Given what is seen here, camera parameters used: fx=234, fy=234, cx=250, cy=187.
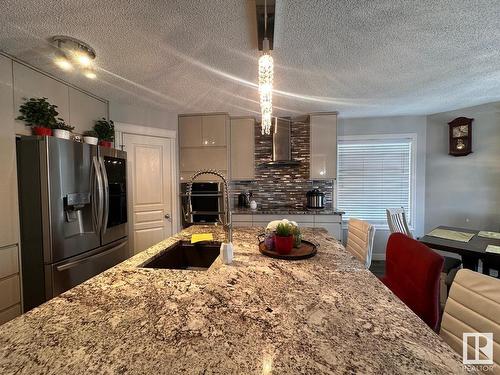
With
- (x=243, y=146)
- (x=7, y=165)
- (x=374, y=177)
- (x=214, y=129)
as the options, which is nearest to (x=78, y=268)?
(x=7, y=165)

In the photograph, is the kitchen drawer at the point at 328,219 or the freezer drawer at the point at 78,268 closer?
the freezer drawer at the point at 78,268

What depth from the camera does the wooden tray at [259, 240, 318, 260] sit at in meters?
1.32

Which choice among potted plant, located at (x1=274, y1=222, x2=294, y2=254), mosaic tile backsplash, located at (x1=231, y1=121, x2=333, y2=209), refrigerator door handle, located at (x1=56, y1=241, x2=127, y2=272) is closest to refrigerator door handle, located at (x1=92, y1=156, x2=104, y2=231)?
refrigerator door handle, located at (x1=56, y1=241, x2=127, y2=272)

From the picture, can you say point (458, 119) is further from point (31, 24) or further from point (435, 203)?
point (31, 24)

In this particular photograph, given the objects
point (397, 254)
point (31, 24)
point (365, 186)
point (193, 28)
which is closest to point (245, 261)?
point (397, 254)

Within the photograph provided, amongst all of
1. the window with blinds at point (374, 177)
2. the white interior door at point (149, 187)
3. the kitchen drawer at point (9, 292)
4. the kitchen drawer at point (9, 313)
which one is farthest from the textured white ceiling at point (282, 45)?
the kitchen drawer at point (9, 313)

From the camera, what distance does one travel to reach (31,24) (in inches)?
58.4

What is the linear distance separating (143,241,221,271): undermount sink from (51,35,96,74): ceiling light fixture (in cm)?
158

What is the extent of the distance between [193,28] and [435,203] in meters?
4.00

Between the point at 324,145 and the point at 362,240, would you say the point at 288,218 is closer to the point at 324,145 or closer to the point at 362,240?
the point at 324,145

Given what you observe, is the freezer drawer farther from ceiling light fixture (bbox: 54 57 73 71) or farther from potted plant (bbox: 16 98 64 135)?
ceiling light fixture (bbox: 54 57 73 71)

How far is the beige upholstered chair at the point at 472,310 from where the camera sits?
762 millimetres

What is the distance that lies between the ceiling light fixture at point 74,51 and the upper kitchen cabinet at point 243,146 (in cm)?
204

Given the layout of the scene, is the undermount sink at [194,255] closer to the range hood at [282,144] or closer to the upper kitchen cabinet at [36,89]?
the upper kitchen cabinet at [36,89]
